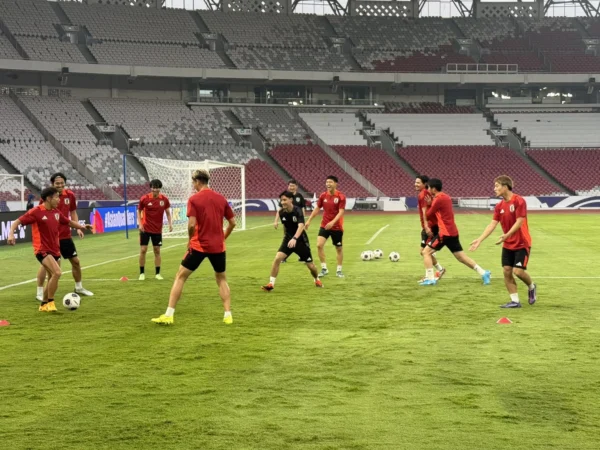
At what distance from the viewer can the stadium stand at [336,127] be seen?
73.7 metres

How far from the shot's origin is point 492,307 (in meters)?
12.9

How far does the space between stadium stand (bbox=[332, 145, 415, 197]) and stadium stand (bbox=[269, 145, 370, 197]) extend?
1.66 meters

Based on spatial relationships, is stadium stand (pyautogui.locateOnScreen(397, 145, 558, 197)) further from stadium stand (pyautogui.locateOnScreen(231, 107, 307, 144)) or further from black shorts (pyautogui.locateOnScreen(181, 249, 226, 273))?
black shorts (pyautogui.locateOnScreen(181, 249, 226, 273))

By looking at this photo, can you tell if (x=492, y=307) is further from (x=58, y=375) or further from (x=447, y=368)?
(x=58, y=375)

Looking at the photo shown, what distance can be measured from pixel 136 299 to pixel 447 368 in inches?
302

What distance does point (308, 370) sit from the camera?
8398 millimetres

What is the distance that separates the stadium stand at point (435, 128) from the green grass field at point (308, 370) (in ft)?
199

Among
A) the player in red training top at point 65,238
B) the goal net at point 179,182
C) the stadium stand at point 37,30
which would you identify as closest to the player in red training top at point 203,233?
the player in red training top at point 65,238

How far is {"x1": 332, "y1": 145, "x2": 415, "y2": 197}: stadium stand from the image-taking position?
66.0 m

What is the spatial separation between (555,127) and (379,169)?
21.4m

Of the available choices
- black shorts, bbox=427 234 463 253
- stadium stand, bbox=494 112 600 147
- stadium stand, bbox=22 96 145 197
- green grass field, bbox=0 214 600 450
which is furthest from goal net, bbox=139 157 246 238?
stadium stand, bbox=494 112 600 147

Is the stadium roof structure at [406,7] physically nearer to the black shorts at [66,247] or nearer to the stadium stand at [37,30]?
the stadium stand at [37,30]

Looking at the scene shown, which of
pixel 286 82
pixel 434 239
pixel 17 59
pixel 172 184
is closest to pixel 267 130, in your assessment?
pixel 286 82

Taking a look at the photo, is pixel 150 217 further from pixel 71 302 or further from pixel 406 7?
pixel 406 7
